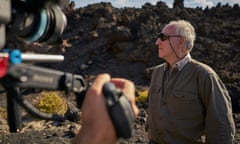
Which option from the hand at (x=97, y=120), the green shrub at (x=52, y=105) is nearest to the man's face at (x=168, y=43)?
the hand at (x=97, y=120)

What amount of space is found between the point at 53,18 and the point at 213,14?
25348 mm

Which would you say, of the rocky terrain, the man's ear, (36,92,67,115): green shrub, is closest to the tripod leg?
the man's ear

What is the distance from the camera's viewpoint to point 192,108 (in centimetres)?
354

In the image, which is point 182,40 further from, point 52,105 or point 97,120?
point 52,105

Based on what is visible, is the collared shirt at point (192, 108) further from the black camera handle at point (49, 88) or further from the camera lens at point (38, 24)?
the black camera handle at point (49, 88)

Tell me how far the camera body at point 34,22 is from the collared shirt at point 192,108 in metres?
1.98

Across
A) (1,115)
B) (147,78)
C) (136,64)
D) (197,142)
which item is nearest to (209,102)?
(197,142)

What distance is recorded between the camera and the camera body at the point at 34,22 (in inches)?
62.1

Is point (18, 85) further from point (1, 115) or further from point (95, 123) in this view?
point (1, 115)

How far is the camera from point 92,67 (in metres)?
21.5

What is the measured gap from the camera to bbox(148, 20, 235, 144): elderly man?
344cm

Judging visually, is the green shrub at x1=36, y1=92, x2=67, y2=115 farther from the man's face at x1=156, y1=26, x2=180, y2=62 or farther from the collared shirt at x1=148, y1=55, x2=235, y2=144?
the collared shirt at x1=148, y1=55, x2=235, y2=144

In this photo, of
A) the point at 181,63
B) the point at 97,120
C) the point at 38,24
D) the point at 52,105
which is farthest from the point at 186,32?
the point at 52,105

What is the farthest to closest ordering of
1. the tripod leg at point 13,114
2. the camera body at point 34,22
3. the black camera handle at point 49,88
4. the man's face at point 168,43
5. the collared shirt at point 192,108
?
the man's face at point 168,43
the collared shirt at point 192,108
the tripod leg at point 13,114
the camera body at point 34,22
the black camera handle at point 49,88
